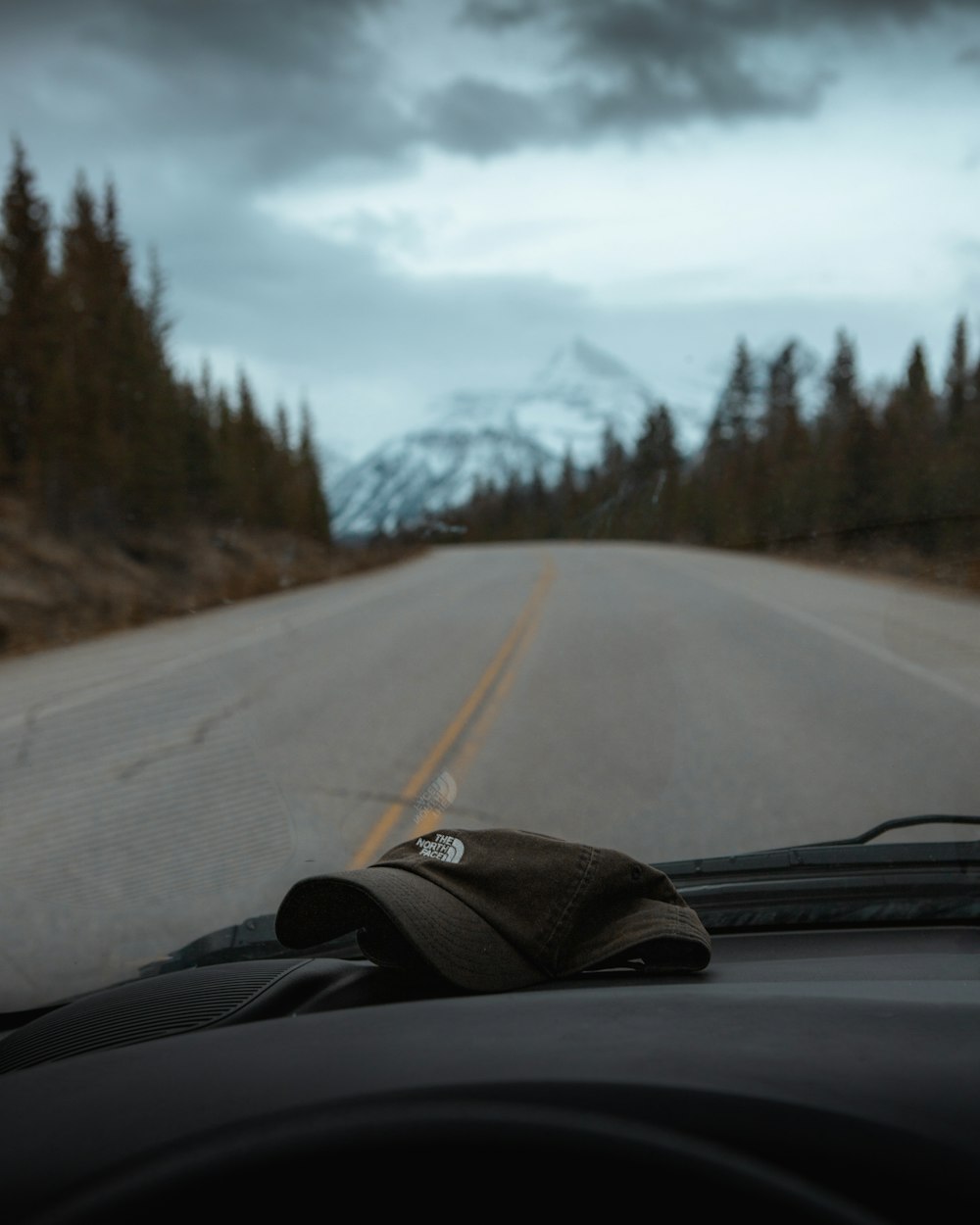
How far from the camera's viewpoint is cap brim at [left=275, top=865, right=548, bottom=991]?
1.69m

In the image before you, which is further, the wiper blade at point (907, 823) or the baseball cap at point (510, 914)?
the wiper blade at point (907, 823)

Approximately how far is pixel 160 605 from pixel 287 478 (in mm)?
3524

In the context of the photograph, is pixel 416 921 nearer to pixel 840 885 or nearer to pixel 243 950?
pixel 243 950

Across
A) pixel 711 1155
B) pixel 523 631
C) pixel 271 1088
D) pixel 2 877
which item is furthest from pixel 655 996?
pixel 523 631

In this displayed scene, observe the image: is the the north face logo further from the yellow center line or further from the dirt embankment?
the dirt embankment

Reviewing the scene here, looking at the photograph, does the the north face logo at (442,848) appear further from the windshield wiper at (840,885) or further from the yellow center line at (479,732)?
the yellow center line at (479,732)

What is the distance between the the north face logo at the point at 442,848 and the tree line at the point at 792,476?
579 centimetres

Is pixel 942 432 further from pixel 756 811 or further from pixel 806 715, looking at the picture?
pixel 756 811

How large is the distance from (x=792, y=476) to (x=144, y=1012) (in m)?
23.2

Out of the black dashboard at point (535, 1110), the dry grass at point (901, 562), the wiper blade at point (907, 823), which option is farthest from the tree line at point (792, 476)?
the black dashboard at point (535, 1110)

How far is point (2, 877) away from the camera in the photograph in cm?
528

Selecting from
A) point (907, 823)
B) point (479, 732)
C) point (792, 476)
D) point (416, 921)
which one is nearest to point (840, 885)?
point (907, 823)

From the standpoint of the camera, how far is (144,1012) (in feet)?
6.21

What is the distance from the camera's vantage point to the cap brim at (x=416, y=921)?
1.69 meters
